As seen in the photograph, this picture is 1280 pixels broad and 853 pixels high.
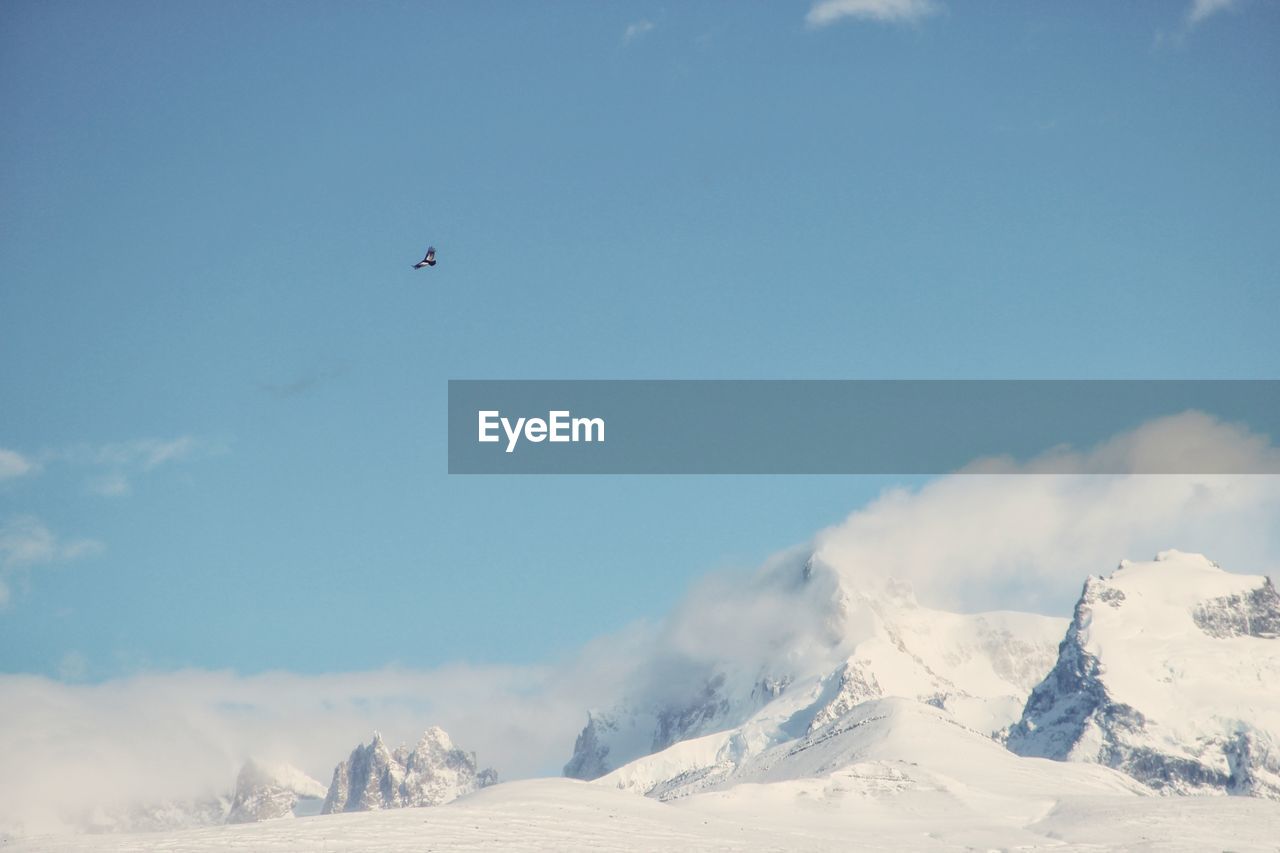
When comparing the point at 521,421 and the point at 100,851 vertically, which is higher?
the point at 521,421

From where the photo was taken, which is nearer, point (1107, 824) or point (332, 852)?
point (332, 852)

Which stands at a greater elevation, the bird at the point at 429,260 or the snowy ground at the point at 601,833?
the bird at the point at 429,260

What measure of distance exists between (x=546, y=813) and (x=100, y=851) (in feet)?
159

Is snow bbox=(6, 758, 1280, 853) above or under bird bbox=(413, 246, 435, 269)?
under

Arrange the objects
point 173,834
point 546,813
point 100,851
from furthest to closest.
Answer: point 546,813 < point 173,834 < point 100,851

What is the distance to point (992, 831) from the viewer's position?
200 meters

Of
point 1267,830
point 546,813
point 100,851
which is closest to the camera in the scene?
point 100,851

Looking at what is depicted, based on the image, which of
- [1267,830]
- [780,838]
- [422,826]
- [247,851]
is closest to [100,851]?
[247,851]

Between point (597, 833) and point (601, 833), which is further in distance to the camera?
point (601, 833)

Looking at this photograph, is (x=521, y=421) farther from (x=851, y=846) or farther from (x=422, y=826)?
(x=851, y=846)

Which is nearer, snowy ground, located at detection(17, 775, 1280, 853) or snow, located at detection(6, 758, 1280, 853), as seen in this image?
snow, located at detection(6, 758, 1280, 853)

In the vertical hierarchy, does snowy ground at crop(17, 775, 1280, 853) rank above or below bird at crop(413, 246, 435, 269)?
below

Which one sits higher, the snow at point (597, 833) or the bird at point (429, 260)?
the bird at point (429, 260)

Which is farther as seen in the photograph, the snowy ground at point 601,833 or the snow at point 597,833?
the snowy ground at point 601,833
